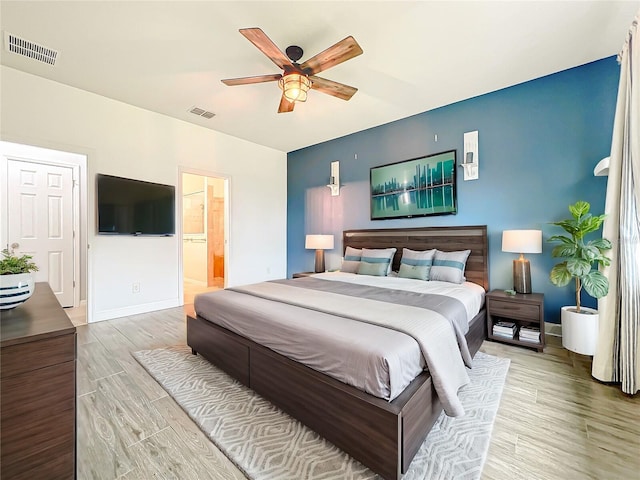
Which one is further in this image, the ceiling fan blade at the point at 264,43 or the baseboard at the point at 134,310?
the baseboard at the point at 134,310

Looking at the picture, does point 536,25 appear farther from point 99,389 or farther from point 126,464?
point 99,389

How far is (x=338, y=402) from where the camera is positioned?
1.43 meters

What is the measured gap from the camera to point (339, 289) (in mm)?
2818

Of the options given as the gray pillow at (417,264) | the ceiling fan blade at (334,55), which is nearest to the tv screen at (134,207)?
the ceiling fan blade at (334,55)

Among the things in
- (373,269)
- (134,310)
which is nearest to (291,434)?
(373,269)

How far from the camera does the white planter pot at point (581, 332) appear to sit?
2.41m

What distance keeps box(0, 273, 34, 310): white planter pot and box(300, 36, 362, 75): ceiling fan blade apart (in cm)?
230

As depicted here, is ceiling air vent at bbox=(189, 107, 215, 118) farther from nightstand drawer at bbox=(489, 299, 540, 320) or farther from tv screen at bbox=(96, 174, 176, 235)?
nightstand drawer at bbox=(489, 299, 540, 320)

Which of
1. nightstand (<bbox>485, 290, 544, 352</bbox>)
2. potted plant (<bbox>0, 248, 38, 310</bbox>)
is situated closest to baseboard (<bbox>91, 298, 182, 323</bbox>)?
potted plant (<bbox>0, 248, 38, 310</bbox>)

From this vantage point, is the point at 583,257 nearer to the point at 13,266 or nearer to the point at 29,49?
the point at 13,266

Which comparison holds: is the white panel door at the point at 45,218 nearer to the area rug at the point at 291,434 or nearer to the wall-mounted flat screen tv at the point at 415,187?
the area rug at the point at 291,434

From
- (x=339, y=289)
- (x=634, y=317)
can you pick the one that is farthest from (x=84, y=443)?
(x=634, y=317)

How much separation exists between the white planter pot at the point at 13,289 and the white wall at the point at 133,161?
2.89 m

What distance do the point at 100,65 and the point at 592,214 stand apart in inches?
214
